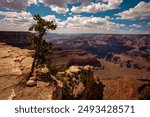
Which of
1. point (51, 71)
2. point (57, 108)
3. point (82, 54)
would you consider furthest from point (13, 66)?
point (82, 54)

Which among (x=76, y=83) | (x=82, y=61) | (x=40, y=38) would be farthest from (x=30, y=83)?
(x=82, y=61)

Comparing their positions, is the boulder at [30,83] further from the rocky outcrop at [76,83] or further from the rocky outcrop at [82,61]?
the rocky outcrop at [82,61]

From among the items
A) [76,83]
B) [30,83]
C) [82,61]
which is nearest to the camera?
[30,83]

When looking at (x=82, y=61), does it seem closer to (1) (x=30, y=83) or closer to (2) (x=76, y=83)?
(2) (x=76, y=83)

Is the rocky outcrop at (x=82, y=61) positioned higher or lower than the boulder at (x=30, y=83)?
lower

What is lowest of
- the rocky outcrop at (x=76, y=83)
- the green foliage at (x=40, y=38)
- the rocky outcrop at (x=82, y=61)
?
the rocky outcrop at (x=82, y=61)

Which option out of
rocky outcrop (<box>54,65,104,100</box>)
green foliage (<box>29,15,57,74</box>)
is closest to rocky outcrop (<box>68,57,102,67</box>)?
rocky outcrop (<box>54,65,104,100</box>)

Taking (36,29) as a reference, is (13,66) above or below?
below

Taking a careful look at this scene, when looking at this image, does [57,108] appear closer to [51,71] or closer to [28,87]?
[28,87]

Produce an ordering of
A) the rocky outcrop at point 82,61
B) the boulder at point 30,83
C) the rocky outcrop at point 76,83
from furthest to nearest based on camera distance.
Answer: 1. the rocky outcrop at point 82,61
2. the rocky outcrop at point 76,83
3. the boulder at point 30,83

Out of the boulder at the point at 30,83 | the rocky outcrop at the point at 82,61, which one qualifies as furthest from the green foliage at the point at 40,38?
the rocky outcrop at the point at 82,61

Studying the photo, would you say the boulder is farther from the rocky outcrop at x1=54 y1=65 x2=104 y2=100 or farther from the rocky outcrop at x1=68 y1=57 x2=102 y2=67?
the rocky outcrop at x1=68 y1=57 x2=102 y2=67
